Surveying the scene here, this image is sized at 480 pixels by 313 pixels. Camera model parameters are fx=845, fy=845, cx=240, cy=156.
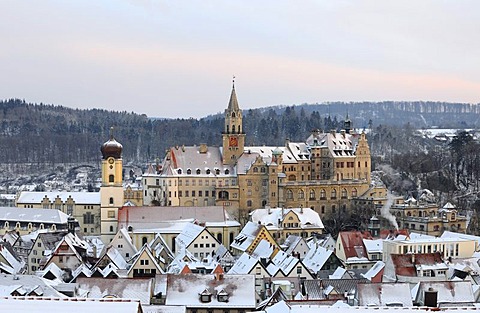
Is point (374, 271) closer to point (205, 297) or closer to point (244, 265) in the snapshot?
point (244, 265)

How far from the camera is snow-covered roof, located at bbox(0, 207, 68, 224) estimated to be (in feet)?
257

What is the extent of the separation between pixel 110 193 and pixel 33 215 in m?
10.4

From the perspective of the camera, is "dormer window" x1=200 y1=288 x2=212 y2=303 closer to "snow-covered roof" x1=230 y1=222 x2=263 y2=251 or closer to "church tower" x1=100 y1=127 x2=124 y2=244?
"snow-covered roof" x1=230 y1=222 x2=263 y2=251

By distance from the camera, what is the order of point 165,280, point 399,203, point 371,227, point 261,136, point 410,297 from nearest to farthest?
1. point 410,297
2. point 165,280
3. point 371,227
4. point 399,203
5. point 261,136

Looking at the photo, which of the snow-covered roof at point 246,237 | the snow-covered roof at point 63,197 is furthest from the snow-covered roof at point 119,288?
the snow-covered roof at point 63,197

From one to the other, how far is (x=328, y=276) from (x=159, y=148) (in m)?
123

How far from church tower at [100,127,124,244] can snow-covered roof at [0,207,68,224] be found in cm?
639

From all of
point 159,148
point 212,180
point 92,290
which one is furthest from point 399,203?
point 159,148

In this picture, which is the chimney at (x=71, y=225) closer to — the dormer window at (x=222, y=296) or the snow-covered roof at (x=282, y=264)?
the snow-covered roof at (x=282, y=264)

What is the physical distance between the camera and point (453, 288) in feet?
135

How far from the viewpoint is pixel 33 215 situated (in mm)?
79562

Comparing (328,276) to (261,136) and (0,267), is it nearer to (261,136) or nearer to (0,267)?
(0,267)

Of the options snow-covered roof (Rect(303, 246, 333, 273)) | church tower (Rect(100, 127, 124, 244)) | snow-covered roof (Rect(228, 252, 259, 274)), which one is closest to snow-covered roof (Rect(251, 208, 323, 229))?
church tower (Rect(100, 127, 124, 244))

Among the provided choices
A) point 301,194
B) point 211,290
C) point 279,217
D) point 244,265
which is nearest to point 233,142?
point 301,194
